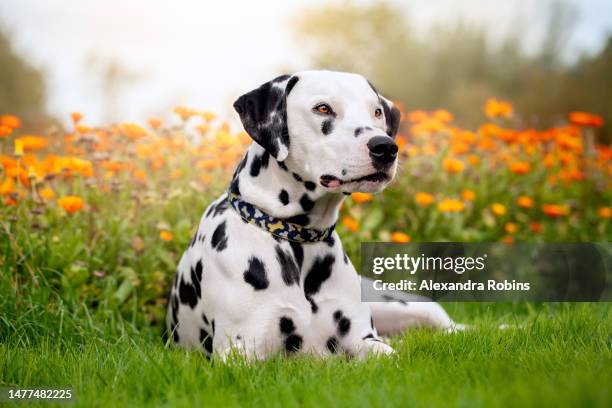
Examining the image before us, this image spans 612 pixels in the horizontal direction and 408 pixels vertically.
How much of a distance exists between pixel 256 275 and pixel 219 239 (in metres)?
0.29

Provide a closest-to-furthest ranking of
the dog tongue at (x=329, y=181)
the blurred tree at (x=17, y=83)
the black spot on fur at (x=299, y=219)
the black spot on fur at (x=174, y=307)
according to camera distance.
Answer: the dog tongue at (x=329, y=181) → the black spot on fur at (x=299, y=219) → the black spot on fur at (x=174, y=307) → the blurred tree at (x=17, y=83)

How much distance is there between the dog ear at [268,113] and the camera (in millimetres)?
3338

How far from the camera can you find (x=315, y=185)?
340 cm

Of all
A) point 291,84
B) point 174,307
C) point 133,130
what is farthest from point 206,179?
point 291,84

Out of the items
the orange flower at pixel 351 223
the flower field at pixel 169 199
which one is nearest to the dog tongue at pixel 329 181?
the flower field at pixel 169 199

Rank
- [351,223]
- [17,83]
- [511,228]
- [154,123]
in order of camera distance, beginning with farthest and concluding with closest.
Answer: [17,83]
[511,228]
[351,223]
[154,123]

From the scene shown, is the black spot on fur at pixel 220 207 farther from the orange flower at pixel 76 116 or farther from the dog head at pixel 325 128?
the orange flower at pixel 76 116

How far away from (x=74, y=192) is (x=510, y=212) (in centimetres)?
443

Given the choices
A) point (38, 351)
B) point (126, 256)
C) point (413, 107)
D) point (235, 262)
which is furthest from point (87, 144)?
point (413, 107)

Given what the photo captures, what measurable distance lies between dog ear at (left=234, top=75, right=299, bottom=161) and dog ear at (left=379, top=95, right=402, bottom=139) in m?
0.59

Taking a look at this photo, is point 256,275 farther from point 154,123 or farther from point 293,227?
point 154,123

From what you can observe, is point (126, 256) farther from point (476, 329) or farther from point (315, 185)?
point (476, 329)

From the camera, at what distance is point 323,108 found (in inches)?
131

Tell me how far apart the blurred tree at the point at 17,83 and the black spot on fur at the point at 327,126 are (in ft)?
54.9
